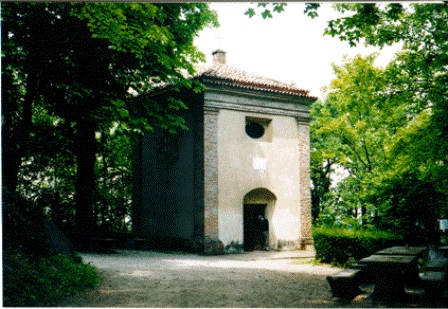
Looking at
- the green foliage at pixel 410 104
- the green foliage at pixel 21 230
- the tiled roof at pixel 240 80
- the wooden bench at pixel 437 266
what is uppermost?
the tiled roof at pixel 240 80

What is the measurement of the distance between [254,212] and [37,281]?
876 cm

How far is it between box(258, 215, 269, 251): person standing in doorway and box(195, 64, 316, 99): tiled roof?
13.8 ft

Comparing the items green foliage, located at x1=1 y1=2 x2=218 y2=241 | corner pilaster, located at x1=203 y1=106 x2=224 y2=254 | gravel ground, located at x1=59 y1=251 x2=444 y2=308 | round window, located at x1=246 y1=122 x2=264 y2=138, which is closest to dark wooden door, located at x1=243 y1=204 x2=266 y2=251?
corner pilaster, located at x1=203 y1=106 x2=224 y2=254

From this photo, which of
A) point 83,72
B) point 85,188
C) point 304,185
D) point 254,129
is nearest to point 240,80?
point 254,129

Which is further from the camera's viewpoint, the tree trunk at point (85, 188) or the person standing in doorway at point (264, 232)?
the person standing in doorway at point (264, 232)

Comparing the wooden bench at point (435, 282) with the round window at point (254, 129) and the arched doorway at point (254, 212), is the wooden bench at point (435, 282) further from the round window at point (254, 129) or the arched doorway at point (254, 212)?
the round window at point (254, 129)

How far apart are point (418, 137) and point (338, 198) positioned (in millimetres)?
12272

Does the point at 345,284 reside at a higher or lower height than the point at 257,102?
lower

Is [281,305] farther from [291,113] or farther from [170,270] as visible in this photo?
[291,113]

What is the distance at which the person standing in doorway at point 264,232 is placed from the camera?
43.7 feet

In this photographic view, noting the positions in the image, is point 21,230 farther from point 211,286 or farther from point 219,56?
point 219,56

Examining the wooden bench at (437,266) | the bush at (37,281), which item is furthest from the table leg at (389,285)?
the bush at (37,281)

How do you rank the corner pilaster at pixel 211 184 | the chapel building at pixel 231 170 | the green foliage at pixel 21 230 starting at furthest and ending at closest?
1. the chapel building at pixel 231 170
2. the corner pilaster at pixel 211 184
3. the green foliage at pixel 21 230

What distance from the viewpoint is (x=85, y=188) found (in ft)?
39.5
